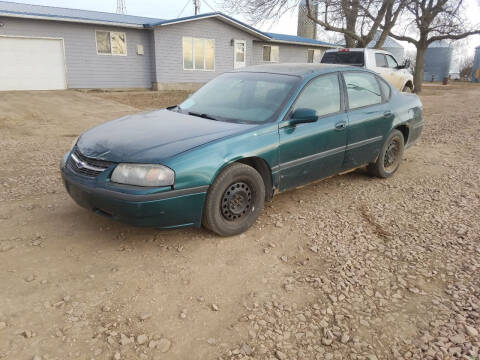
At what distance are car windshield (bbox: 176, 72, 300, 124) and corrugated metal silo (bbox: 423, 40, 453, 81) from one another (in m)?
43.4

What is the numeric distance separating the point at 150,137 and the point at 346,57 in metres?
10.9

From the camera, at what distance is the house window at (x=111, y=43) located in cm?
1688

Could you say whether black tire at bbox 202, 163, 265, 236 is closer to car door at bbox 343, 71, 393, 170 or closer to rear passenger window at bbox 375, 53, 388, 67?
car door at bbox 343, 71, 393, 170

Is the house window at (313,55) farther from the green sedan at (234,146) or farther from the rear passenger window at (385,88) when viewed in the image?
the green sedan at (234,146)

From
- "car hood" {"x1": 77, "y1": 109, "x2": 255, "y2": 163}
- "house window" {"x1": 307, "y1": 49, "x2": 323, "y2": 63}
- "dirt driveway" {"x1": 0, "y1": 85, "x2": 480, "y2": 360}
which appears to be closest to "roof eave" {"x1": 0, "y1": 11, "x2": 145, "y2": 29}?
"dirt driveway" {"x1": 0, "y1": 85, "x2": 480, "y2": 360}

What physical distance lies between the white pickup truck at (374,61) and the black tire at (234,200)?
9859 millimetres

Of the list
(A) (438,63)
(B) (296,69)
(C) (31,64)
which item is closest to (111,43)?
(C) (31,64)

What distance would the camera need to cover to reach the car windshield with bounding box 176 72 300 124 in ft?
12.7

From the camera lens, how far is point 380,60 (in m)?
12.8

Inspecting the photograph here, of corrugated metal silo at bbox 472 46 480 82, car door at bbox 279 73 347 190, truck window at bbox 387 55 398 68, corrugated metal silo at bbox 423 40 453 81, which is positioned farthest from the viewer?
corrugated metal silo at bbox 423 40 453 81

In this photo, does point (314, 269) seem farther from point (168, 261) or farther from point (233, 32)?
point (233, 32)

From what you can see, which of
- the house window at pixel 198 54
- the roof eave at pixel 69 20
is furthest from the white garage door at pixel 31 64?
the house window at pixel 198 54

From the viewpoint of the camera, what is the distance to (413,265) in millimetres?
3172

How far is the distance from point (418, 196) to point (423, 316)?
8.37ft
